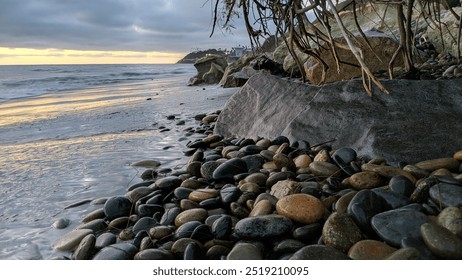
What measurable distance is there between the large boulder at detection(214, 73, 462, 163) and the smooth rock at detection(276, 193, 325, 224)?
91cm

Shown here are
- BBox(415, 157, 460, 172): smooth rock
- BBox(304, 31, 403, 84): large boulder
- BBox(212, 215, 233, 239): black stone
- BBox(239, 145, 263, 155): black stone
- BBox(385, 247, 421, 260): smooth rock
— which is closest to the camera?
BBox(385, 247, 421, 260): smooth rock

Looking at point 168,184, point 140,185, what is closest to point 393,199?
point 168,184

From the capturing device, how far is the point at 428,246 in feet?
4.61

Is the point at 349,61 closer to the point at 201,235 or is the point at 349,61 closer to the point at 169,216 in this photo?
the point at 169,216

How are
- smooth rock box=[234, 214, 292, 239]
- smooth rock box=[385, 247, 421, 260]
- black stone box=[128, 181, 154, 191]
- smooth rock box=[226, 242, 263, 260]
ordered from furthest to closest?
black stone box=[128, 181, 154, 191], smooth rock box=[234, 214, 292, 239], smooth rock box=[226, 242, 263, 260], smooth rock box=[385, 247, 421, 260]

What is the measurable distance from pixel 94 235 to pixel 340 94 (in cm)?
211

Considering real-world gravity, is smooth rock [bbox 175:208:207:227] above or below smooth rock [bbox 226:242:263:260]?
above

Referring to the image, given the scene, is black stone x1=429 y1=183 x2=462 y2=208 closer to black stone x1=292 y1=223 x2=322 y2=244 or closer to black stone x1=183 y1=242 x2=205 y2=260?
black stone x1=292 y1=223 x2=322 y2=244

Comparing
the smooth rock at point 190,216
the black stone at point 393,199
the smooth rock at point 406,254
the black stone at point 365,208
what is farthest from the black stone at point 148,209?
the smooth rock at point 406,254

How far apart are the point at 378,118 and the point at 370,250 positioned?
1.49 m

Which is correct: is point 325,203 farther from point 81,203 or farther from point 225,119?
point 225,119

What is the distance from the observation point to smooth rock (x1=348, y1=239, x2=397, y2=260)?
1439mm

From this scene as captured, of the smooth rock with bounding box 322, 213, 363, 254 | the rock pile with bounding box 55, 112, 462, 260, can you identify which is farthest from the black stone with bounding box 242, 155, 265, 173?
the smooth rock with bounding box 322, 213, 363, 254

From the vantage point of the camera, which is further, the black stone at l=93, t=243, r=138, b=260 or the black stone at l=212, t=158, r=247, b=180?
the black stone at l=212, t=158, r=247, b=180
